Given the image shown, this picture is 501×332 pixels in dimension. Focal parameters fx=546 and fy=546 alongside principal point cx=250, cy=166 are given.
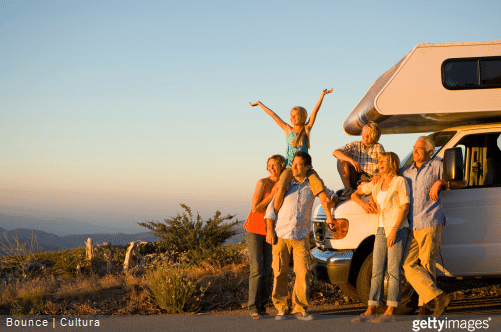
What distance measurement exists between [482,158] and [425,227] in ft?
4.65

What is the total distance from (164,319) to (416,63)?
175 inches

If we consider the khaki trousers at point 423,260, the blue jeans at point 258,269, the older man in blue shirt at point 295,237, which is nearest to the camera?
the khaki trousers at point 423,260

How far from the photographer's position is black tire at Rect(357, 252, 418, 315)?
263 inches

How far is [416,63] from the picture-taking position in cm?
677

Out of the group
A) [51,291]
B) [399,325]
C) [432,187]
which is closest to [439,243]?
[432,187]

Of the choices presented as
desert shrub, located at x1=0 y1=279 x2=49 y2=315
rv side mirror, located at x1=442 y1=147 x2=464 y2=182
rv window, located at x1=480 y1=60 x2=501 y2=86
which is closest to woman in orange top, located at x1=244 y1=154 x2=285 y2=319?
rv side mirror, located at x1=442 y1=147 x2=464 y2=182

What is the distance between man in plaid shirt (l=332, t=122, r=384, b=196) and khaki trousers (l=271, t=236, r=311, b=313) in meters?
1.19

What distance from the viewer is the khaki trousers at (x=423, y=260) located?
625 centimetres

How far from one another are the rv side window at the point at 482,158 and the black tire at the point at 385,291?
1.53 m

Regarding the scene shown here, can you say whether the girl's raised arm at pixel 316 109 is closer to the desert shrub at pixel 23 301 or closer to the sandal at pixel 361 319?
the sandal at pixel 361 319

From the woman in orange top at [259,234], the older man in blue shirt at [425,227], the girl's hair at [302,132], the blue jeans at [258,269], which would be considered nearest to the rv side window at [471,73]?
the older man in blue shirt at [425,227]

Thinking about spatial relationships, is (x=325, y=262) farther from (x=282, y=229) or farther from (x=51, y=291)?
(x=51, y=291)

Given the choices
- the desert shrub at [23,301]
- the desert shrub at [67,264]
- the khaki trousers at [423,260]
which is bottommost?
the desert shrub at [67,264]

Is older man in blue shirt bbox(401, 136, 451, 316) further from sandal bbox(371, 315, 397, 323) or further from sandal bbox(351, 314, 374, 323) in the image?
sandal bbox(351, 314, 374, 323)
